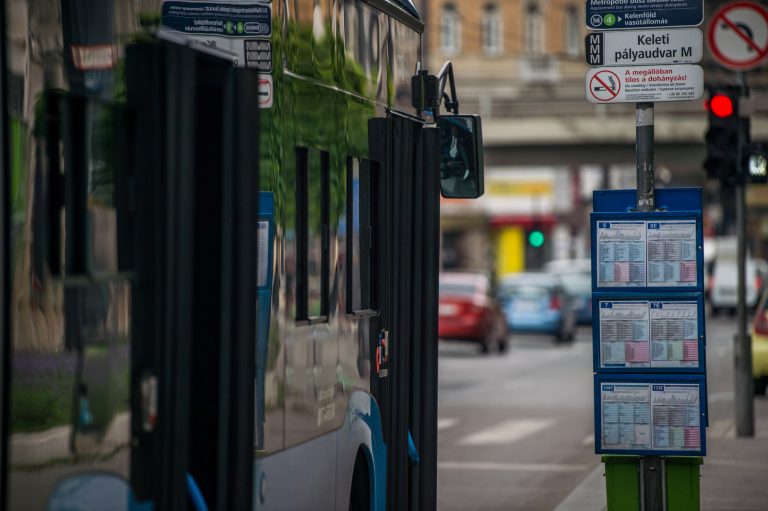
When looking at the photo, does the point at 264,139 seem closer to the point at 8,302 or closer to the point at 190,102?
the point at 190,102

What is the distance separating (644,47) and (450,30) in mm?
72152

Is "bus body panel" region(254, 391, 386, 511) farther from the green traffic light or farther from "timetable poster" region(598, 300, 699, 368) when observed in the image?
the green traffic light

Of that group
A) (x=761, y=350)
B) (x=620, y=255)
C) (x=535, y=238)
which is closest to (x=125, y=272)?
(x=620, y=255)

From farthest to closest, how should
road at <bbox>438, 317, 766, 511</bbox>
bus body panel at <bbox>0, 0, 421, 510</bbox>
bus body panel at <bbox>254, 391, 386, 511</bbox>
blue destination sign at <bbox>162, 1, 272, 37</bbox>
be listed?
road at <bbox>438, 317, 766, 511</bbox>, bus body panel at <bbox>254, 391, 386, 511</bbox>, blue destination sign at <bbox>162, 1, 272, 37</bbox>, bus body panel at <bbox>0, 0, 421, 510</bbox>

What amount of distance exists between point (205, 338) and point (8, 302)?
Result: 86cm

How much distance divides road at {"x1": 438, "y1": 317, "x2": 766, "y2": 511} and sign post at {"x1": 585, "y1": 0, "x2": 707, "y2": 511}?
290 cm

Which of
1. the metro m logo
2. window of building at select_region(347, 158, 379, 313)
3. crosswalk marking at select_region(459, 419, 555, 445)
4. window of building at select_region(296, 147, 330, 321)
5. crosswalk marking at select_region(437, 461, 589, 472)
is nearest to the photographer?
window of building at select_region(296, 147, 330, 321)

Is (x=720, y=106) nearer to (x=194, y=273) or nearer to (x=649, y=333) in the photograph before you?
(x=649, y=333)

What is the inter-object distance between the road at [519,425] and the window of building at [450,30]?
49.1m

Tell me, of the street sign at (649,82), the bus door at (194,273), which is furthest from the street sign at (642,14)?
the bus door at (194,273)

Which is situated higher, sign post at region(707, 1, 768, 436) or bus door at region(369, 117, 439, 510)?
sign post at region(707, 1, 768, 436)

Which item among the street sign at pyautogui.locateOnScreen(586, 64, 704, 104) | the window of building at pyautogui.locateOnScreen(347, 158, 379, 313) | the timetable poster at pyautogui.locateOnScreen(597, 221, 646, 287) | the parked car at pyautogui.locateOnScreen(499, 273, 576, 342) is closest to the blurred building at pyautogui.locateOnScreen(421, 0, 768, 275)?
the parked car at pyautogui.locateOnScreen(499, 273, 576, 342)

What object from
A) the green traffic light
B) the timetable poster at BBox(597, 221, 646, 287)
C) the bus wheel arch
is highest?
the green traffic light

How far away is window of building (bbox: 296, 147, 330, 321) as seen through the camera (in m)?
5.64
